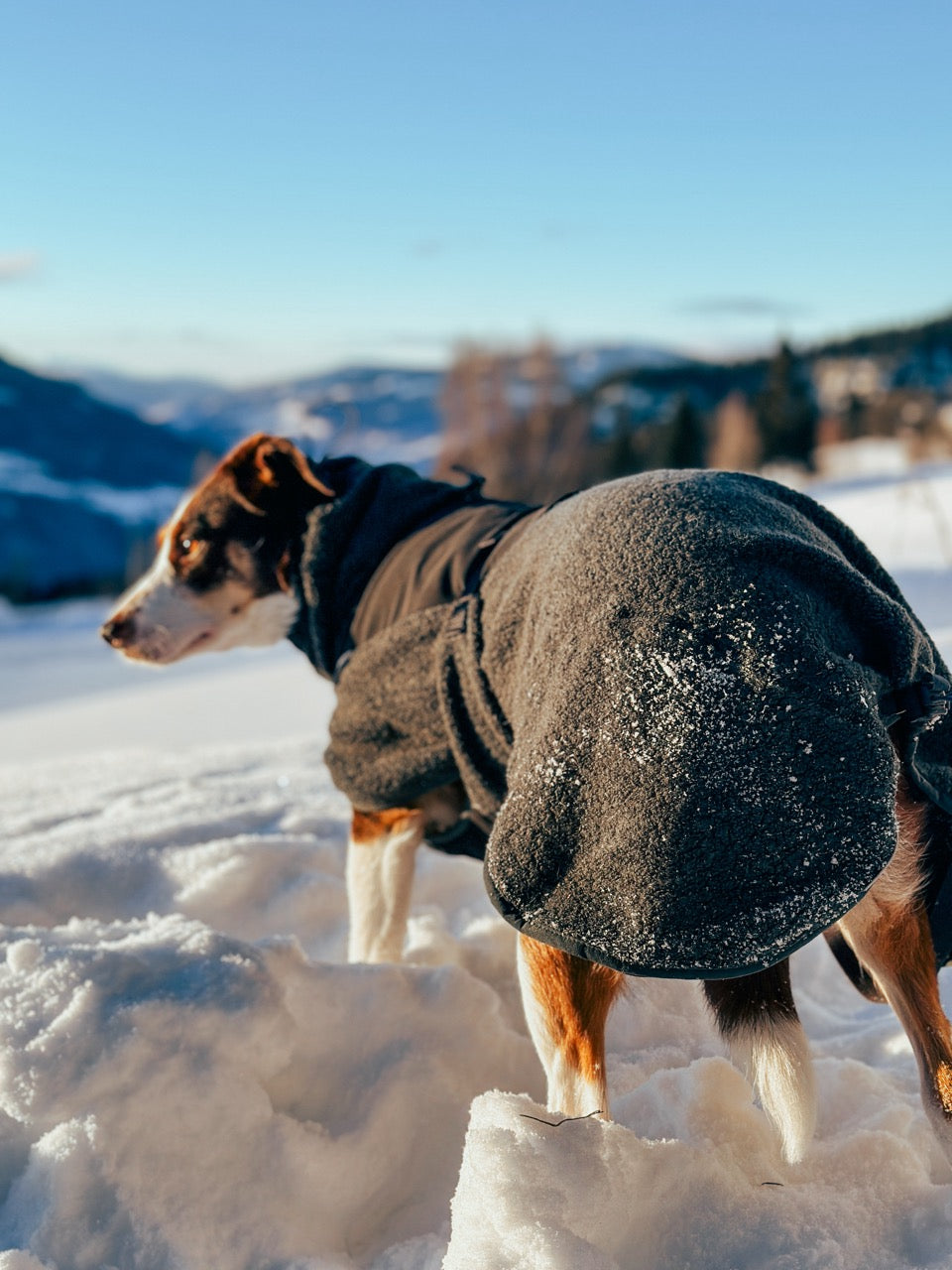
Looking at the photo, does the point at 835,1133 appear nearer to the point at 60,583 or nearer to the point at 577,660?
the point at 577,660

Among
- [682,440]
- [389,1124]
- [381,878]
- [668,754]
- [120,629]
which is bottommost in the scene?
[682,440]

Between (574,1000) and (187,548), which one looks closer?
(574,1000)

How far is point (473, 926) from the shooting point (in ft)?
9.74

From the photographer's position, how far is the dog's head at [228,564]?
3.01 m

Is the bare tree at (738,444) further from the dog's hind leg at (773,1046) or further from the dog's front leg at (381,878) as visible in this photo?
the dog's hind leg at (773,1046)

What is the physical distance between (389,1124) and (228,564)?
166 centimetres

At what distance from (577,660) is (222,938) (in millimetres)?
1118

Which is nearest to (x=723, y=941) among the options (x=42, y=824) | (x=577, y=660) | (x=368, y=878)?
(x=577, y=660)

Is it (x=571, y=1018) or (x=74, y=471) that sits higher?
(x=571, y=1018)

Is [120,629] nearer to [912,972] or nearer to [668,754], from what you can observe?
[668,754]

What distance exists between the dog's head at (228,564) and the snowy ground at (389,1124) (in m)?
0.82

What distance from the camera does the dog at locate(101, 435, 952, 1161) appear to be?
5.01ft

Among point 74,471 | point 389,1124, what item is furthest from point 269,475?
point 74,471

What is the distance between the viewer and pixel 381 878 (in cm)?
272
